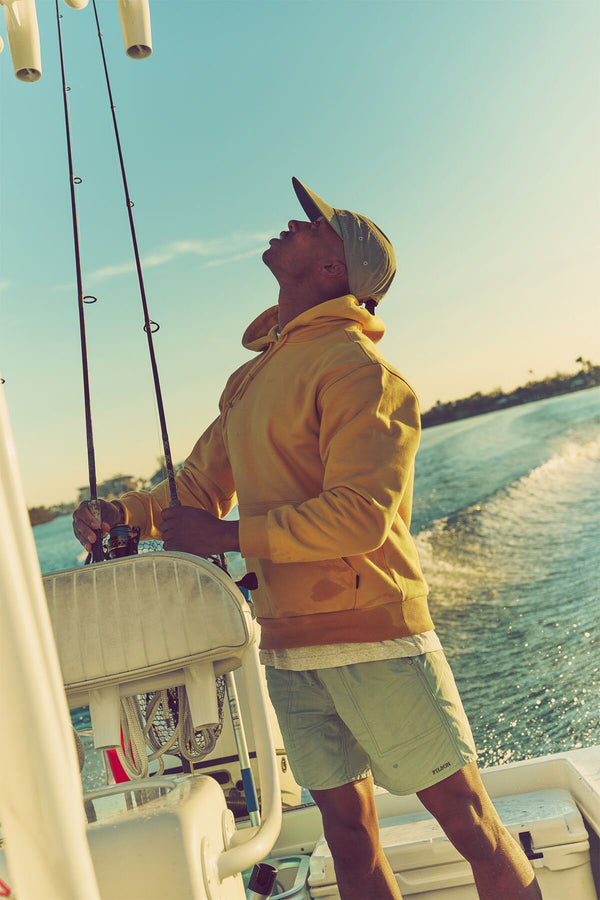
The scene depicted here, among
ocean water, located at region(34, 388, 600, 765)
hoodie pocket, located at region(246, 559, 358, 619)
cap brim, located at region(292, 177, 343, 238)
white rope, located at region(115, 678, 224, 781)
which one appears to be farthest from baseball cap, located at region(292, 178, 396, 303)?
ocean water, located at region(34, 388, 600, 765)

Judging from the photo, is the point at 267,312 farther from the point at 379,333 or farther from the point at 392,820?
the point at 392,820

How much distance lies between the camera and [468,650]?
7.02 metres

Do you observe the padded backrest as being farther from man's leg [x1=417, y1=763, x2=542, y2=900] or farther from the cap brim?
the cap brim

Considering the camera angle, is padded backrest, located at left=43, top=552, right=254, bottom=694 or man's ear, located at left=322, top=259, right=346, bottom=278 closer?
padded backrest, located at left=43, top=552, right=254, bottom=694

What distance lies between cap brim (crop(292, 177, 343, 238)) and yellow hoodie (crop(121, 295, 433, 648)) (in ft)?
0.60

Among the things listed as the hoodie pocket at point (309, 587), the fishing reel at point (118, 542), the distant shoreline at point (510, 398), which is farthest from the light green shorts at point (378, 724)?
the distant shoreline at point (510, 398)

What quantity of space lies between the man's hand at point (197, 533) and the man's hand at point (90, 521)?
0.18 meters

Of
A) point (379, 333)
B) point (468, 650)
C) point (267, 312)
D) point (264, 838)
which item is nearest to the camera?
point (264, 838)

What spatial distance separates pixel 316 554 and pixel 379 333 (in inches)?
19.8

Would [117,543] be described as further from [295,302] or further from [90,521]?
[295,302]

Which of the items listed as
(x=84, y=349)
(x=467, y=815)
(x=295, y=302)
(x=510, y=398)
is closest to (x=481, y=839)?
(x=467, y=815)

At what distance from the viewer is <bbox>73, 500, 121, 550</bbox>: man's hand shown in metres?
1.39

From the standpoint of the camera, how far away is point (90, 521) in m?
1.39

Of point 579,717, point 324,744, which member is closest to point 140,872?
point 324,744
